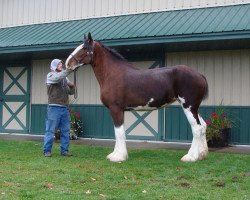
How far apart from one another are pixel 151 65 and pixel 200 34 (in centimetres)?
250

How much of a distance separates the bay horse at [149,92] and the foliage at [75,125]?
4.33 meters

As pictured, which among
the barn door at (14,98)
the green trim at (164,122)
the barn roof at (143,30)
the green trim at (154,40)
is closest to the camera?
the green trim at (154,40)

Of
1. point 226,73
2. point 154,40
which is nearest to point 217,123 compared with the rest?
point 226,73

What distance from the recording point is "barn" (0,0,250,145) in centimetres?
1107

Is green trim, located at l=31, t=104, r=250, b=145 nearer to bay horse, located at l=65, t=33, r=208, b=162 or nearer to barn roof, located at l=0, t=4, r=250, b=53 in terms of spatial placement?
barn roof, located at l=0, t=4, r=250, b=53

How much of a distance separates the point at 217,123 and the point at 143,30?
2.81m

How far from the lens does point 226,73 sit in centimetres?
1150

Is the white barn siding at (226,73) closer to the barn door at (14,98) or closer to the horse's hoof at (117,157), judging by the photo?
the horse's hoof at (117,157)

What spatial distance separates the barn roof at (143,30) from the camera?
406 inches

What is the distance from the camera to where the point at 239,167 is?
7.73 meters

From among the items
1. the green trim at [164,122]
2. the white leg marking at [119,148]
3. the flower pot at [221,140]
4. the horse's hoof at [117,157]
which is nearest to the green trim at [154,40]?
the green trim at [164,122]

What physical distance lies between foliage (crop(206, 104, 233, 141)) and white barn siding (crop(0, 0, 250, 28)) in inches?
110

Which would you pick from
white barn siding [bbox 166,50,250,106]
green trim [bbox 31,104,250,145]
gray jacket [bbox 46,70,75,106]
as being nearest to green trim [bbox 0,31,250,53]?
white barn siding [bbox 166,50,250,106]

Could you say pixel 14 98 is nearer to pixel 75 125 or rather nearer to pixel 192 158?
pixel 75 125
